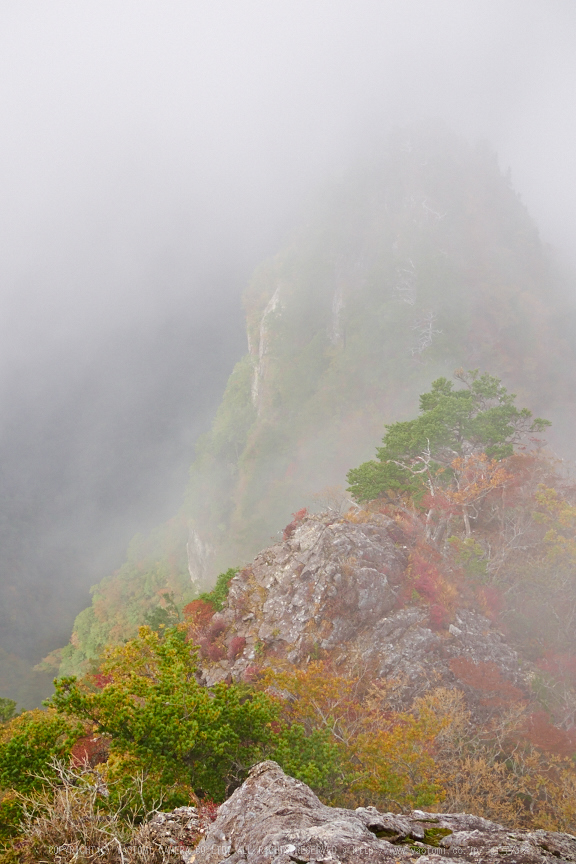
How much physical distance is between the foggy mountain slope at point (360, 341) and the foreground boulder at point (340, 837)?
58.4m

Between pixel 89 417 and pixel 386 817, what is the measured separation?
594 feet

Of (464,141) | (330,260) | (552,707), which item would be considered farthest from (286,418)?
(464,141)

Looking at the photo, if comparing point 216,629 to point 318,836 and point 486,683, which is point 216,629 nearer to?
point 486,683

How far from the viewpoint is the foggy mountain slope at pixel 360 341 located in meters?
72.4

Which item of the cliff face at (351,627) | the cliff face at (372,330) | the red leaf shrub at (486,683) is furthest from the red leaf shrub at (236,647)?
the cliff face at (372,330)

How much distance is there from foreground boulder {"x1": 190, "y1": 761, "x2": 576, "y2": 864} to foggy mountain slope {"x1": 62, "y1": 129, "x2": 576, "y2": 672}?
5837cm

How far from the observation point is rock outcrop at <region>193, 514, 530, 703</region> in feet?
66.5

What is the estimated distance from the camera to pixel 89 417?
168 meters

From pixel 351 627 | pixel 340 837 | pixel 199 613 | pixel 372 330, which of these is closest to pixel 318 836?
pixel 340 837

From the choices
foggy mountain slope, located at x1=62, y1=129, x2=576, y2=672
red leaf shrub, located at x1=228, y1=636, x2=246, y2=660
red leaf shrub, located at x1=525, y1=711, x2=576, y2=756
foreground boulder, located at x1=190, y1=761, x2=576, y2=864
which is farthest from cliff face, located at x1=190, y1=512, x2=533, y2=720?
foggy mountain slope, located at x1=62, y1=129, x2=576, y2=672

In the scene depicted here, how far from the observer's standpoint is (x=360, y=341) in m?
82.5

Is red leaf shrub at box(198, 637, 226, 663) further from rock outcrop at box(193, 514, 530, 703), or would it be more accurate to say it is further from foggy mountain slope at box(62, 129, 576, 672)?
foggy mountain slope at box(62, 129, 576, 672)

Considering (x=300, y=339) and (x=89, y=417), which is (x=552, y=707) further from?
(x=89, y=417)

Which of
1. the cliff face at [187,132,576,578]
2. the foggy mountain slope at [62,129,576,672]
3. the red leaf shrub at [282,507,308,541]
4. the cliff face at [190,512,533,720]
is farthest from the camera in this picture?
the foggy mountain slope at [62,129,576,672]
